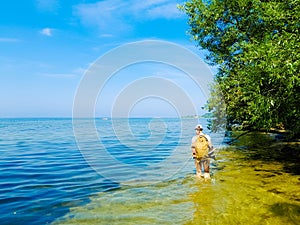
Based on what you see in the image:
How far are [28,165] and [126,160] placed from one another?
337 inches

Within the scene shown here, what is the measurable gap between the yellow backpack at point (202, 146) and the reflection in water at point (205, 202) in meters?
1.60

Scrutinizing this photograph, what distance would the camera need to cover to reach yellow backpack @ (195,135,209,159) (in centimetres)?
1616

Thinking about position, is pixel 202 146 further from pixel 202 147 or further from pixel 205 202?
pixel 205 202

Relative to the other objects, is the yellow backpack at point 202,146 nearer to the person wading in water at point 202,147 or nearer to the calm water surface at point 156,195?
the person wading in water at point 202,147

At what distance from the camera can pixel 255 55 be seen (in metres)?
15.4

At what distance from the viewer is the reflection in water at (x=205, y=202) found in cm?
1055

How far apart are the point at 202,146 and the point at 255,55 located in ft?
18.6

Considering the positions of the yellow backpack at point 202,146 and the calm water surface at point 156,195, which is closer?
the calm water surface at point 156,195

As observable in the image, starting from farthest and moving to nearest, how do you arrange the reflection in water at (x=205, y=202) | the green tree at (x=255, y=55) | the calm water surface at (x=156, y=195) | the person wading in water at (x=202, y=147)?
the person wading in water at (x=202, y=147) < the green tree at (x=255, y=55) < the calm water surface at (x=156, y=195) < the reflection in water at (x=205, y=202)

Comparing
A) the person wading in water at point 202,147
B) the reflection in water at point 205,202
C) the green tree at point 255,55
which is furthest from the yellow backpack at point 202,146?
the green tree at point 255,55

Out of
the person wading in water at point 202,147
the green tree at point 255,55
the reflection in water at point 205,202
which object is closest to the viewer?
the reflection in water at point 205,202

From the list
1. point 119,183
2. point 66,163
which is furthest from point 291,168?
point 66,163

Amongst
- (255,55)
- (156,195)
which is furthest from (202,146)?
(255,55)

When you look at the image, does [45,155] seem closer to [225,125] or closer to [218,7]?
[225,125]
